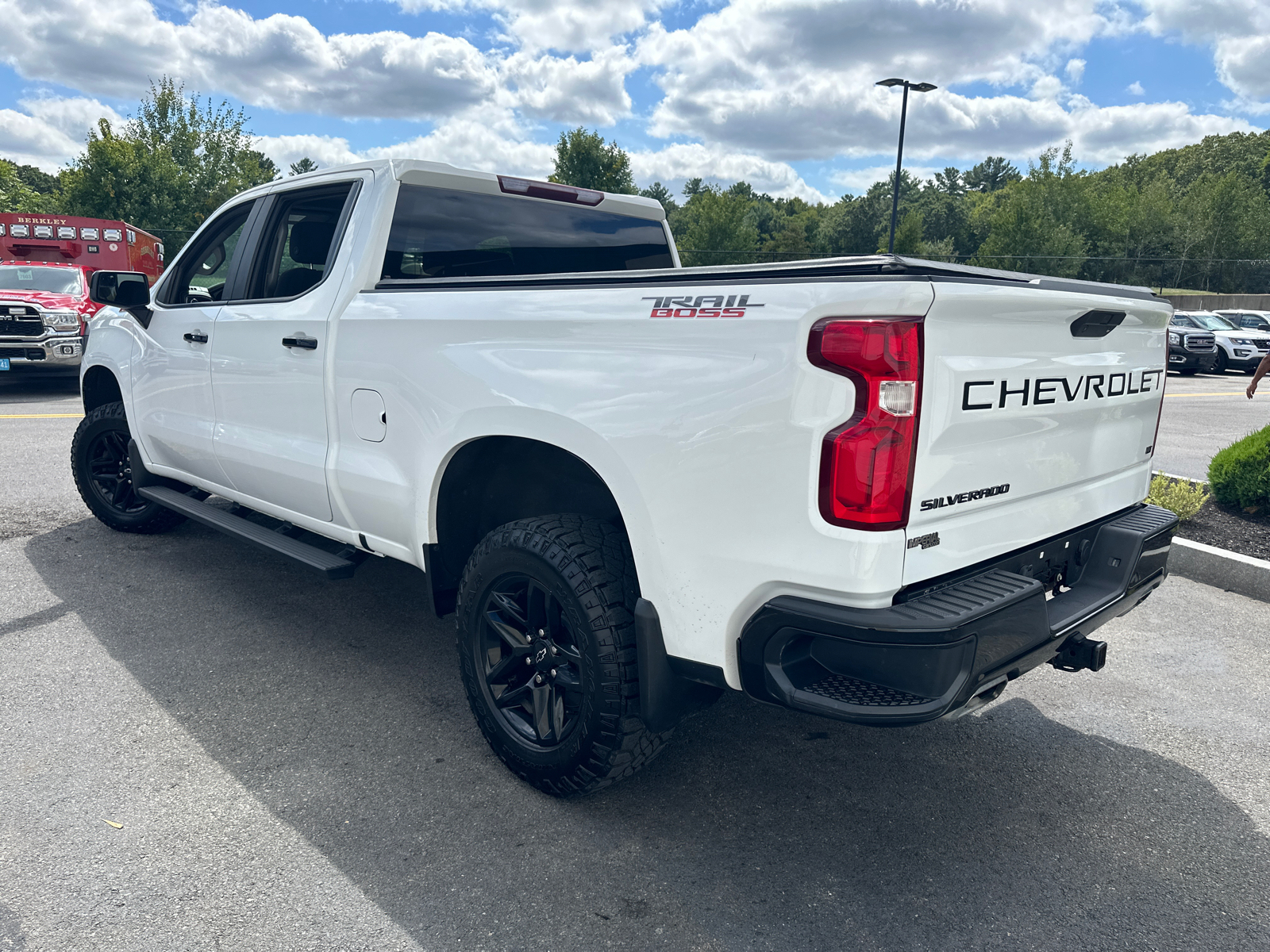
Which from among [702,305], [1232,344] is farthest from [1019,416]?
[1232,344]

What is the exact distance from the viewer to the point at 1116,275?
156ft

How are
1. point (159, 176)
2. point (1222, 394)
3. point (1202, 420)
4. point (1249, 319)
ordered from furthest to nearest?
point (159, 176)
point (1249, 319)
point (1222, 394)
point (1202, 420)

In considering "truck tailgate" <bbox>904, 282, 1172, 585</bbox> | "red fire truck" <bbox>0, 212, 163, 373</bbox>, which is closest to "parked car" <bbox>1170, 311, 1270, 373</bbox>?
"truck tailgate" <bbox>904, 282, 1172, 585</bbox>

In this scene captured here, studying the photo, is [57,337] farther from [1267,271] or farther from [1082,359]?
[1267,271]

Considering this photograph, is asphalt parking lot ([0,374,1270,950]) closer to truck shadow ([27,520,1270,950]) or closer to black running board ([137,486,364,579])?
truck shadow ([27,520,1270,950])

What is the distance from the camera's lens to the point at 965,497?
2234 millimetres

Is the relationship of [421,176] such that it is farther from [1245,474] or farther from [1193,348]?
[1193,348]

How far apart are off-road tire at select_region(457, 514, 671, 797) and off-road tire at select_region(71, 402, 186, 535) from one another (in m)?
3.49

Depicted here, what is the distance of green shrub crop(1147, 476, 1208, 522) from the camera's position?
222 inches

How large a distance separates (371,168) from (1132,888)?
3592 millimetres

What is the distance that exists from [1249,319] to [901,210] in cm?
7634

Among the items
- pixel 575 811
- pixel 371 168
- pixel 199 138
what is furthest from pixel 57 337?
pixel 199 138

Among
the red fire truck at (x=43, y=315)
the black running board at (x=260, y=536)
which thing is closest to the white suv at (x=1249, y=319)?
the red fire truck at (x=43, y=315)

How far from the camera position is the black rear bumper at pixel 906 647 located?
2.04 metres
